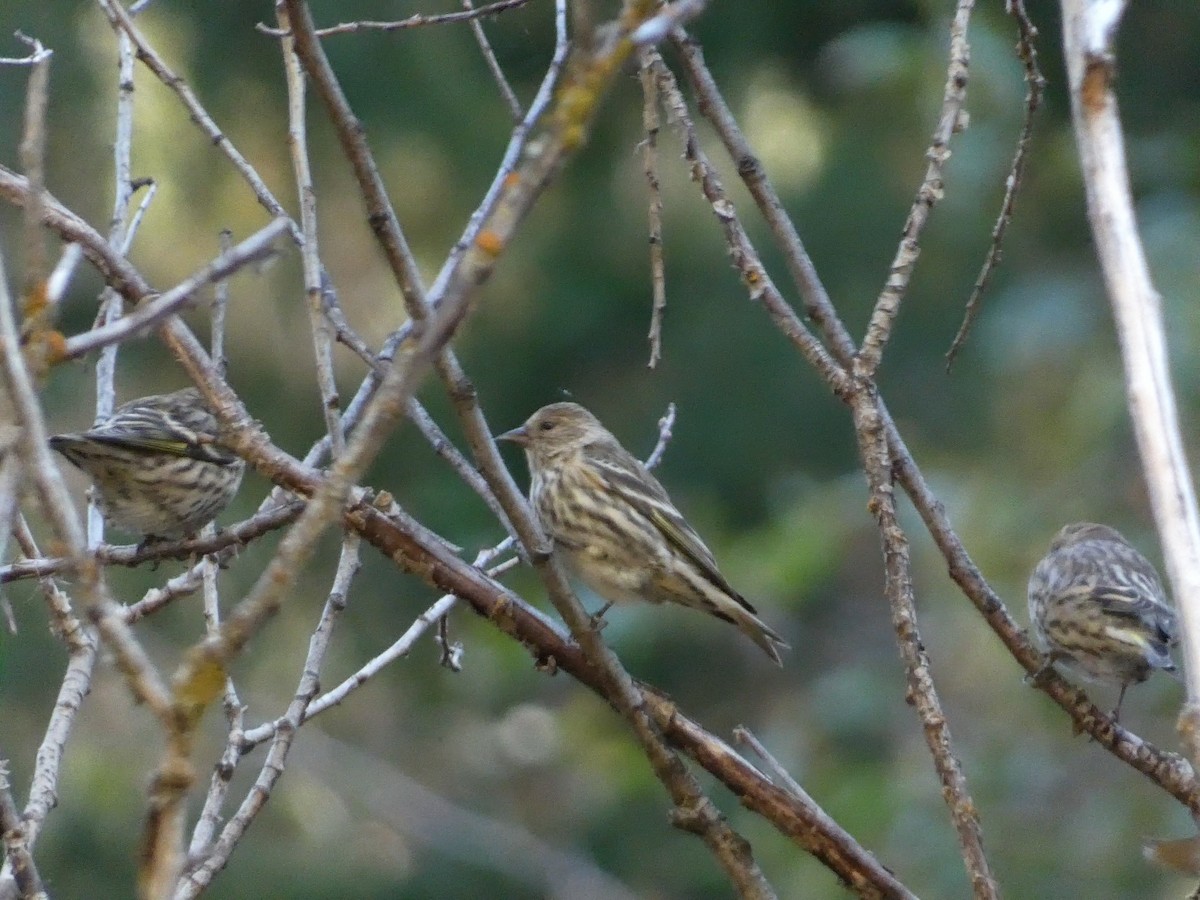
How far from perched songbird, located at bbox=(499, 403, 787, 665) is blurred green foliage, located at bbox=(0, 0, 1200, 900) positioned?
3.69m

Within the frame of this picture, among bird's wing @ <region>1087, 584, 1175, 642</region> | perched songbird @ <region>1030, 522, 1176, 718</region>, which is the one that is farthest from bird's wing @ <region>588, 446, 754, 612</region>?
bird's wing @ <region>1087, 584, 1175, 642</region>

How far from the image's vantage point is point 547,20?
38.3 feet

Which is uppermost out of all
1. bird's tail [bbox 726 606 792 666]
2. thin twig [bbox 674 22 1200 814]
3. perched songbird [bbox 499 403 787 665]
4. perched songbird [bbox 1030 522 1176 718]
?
perched songbird [bbox 1030 522 1176 718]

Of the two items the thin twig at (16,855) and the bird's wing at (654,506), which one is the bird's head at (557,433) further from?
the thin twig at (16,855)

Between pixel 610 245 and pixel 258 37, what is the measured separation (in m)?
3.14

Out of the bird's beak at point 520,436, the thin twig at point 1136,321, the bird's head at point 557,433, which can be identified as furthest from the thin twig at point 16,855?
the bird's beak at point 520,436

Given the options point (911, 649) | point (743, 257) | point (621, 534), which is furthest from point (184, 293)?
point (621, 534)

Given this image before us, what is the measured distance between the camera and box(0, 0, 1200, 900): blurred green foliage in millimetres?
9766

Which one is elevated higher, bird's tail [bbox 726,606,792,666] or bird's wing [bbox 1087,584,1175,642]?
bird's wing [bbox 1087,584,1175,642]

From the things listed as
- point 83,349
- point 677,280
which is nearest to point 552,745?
point 677,280

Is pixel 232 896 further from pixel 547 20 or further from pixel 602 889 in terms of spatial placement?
pixel 547 20

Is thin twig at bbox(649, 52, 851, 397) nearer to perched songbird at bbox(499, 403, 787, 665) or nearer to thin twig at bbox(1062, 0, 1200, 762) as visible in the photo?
thin twig at bbox(1062, 0, 1200, 762)

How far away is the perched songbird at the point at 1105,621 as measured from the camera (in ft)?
17.7

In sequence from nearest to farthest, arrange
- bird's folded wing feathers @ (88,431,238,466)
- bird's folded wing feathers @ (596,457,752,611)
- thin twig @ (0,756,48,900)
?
thin twig @ (0,756,48,900)
bird's folded wing feathers @ (88,431,238,466)
bird's folded wing feathers @ (596,457,752,611)
